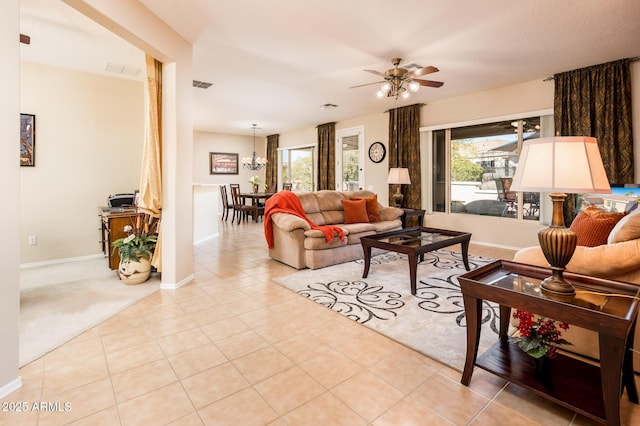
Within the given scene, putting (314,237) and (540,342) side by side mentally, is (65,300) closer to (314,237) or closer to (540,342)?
(314,237)

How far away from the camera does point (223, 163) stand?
10.2 meters

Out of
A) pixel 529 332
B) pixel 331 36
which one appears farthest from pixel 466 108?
pixel 529 332

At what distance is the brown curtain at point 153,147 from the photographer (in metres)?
3.21

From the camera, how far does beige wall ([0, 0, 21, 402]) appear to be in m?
1.62

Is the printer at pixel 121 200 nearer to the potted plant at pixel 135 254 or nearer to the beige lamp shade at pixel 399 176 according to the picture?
the potted plant at pixel 135 254

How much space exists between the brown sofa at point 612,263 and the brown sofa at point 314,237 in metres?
2.59

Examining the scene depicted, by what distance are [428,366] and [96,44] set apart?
4553 millimetres

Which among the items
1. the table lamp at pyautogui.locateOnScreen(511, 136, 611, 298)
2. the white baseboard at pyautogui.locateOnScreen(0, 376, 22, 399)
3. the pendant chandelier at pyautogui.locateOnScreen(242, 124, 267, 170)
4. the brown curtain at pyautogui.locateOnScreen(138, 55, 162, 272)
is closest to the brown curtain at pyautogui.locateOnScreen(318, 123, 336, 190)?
the pendant chandelier at pyautogui.locateOnScreen(242, 124, 267, 170)

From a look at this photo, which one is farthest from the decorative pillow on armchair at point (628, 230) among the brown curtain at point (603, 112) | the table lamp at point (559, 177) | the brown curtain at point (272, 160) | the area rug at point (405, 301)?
the brown curtain at point (272, 160)

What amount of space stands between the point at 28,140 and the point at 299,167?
655 centimetres

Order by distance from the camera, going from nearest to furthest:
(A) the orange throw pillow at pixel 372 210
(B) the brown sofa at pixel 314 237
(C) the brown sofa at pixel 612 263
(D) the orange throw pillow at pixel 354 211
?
(C) the brown sofa at pixel 612 263
(B) the brown sofa at pixel 314 237
(D) the orange throw pillow at pixel 354 211
(A) the orange throw pillow at pixel 372 210

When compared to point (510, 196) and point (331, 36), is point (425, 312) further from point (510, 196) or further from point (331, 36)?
point (510, 196)

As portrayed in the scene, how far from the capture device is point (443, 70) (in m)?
4.51

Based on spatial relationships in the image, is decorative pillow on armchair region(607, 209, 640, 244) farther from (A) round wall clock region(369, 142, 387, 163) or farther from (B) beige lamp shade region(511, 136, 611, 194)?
(A) round wall clock region(369, 142, 387, 163)
